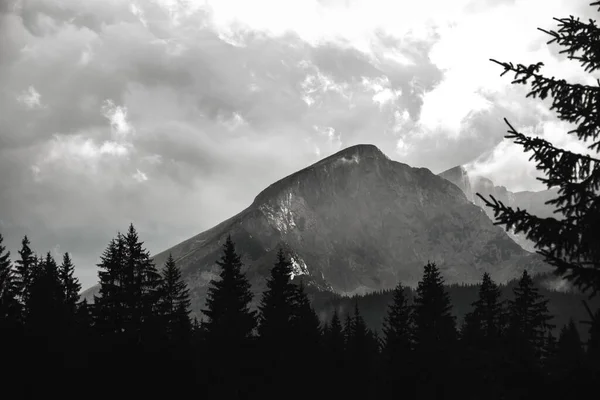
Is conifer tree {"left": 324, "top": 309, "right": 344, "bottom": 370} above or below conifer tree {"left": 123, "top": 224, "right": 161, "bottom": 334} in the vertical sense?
below

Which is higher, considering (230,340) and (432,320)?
(230,340)

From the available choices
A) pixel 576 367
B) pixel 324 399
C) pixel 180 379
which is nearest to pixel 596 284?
pixel 576 367

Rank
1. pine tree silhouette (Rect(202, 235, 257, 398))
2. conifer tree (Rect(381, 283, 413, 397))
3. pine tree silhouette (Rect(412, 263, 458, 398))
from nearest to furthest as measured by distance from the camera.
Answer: pine tree silhouette (Rect(202, 235, 257, 398)) < pine tree silhouette (Rect(412, 263, 458, 398)) < conifer tree (Rect(381, 283, 413, 397))

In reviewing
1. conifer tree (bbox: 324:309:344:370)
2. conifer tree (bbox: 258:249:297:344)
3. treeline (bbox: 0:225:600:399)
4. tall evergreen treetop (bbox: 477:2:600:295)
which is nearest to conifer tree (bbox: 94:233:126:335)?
treeline (bbox: 0:225:600:399)

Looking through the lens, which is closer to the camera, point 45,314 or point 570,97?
point 570,97

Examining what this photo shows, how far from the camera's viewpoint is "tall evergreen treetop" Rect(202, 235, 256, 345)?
36094 millimetres

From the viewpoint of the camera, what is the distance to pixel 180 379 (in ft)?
108

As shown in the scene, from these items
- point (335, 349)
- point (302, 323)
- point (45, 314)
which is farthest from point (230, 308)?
point (335, 349)

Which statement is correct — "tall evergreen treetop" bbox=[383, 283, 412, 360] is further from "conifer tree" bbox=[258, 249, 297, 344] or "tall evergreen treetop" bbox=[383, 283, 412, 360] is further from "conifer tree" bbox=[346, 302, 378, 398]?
"conifer tree" bbox=[258, 249, 297, 344]

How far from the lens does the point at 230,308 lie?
37188 millimetres

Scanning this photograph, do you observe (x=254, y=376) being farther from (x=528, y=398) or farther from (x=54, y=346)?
(x=528, y=398)

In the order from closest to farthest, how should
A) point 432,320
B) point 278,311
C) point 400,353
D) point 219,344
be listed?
1. point 219,344
2. point 278,311
3. point 432,320
4. point 400,353

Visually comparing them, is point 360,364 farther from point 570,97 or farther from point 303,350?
point 570,97

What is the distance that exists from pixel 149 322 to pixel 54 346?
578 cm
